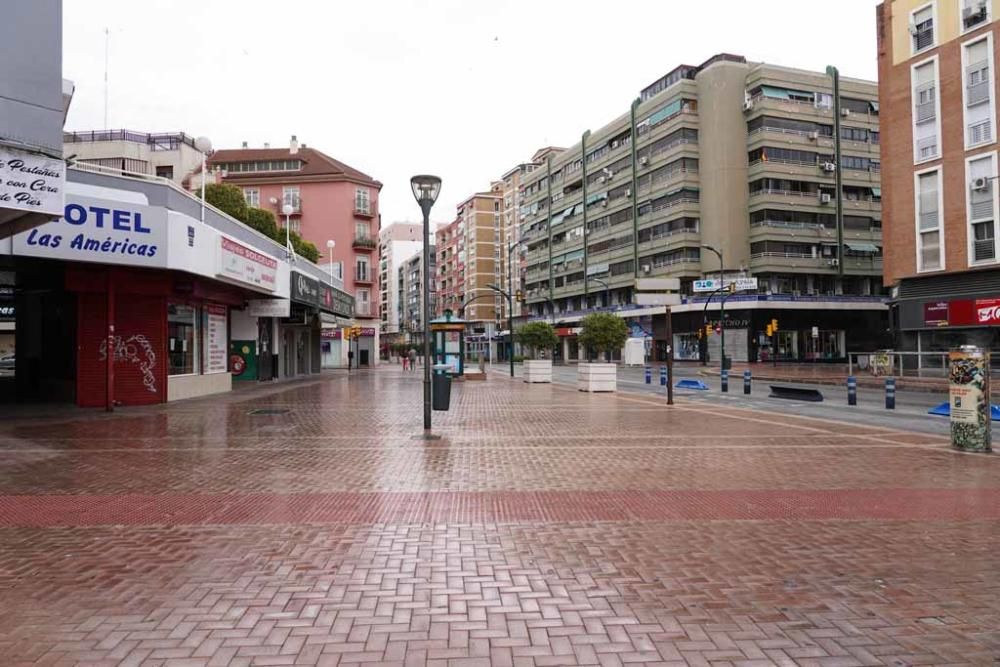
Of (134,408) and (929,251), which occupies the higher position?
(929,251)

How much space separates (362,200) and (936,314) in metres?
45.1

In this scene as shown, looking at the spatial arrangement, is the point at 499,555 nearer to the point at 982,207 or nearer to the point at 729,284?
the point at 982,207

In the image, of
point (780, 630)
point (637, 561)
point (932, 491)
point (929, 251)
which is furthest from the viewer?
point (929, 251)

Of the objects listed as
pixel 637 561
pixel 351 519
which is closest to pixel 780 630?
pixel 637 561

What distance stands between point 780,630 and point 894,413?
51.2 feet

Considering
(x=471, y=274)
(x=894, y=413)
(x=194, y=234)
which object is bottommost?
(x=894, y=413)

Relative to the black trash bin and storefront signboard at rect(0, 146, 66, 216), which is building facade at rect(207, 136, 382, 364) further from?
storefront signboard at rect(0, 146, 66, 216)

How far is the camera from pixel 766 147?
5503cm

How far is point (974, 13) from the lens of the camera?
3384cm

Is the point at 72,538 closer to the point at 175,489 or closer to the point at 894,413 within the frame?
the point at 175,489

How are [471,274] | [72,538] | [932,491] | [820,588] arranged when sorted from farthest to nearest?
[471,274]
[932,491]
[72,538]
[820,588]

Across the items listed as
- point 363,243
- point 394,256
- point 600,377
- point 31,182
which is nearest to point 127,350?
point 31,182

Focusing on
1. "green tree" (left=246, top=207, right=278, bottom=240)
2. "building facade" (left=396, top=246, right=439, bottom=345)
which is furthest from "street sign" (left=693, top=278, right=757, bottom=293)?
"building facade" (left=396, top=246, right=439, bottom=345)

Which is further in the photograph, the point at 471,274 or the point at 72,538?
the point at 471,274
